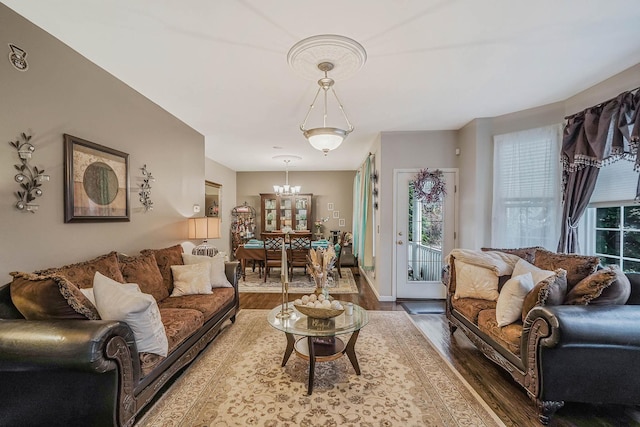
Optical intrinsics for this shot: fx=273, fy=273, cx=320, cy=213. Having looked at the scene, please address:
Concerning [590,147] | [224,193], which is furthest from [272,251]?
[590,147]

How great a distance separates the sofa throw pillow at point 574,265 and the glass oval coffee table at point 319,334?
1.68m

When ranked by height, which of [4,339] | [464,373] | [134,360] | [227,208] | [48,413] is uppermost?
[227,208]

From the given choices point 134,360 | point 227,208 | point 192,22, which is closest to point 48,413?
point 134,360

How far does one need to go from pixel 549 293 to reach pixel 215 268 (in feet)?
10.3

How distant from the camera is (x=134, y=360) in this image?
1.62 m

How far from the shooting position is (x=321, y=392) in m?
2.06

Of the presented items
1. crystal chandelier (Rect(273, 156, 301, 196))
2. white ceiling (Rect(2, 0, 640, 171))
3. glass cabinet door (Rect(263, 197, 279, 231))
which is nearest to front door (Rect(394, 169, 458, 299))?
white ceiling (Rect(2, 0, 640, 171))

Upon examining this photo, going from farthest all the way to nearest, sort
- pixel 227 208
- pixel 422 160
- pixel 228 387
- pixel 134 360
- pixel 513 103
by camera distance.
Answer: pixel 227 208, pixel 422 160, pixel 513 103, pixel 228 387, pixel 134 360

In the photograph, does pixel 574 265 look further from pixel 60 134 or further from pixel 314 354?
pixel 60 134

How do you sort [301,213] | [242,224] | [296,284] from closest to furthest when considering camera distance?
1. [296,284]
2. [242,224]
3. [301,213]

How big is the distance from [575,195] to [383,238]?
2340 millimetres

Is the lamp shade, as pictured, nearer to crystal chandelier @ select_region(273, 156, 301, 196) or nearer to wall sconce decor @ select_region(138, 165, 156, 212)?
wall sconce decor @ select_region(138, 165, 156, 212)

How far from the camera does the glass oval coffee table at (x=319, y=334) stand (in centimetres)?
206

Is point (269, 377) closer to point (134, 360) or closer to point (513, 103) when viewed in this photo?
point (134, 360)
